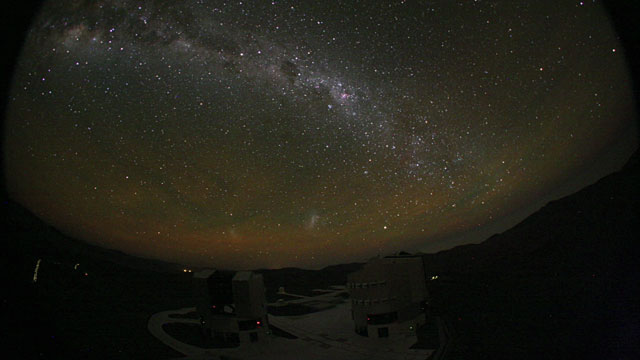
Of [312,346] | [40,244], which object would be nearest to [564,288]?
[312,346]

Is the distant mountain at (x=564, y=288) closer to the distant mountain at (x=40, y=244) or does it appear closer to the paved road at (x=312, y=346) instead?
the paved road at (x=312, y=346)

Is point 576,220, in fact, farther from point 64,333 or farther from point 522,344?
point 64,333

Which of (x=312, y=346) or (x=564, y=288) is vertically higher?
(x=564, y=288)

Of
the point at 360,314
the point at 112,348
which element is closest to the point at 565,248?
the point at 360,314

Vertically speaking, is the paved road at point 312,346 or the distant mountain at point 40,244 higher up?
the distant mountain at point 40,244

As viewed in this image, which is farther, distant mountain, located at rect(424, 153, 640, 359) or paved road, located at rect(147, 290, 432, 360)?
paved road, located at rect(147, 290, 432, 360)

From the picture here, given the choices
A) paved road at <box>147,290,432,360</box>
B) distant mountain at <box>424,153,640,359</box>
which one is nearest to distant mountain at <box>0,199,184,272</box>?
paved road at <box>147,290,432,360</box>

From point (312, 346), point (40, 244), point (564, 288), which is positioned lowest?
point (312, 346)

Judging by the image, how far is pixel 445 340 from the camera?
8.23 meters

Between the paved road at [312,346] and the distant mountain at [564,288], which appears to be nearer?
the distant mountain at [564,288]

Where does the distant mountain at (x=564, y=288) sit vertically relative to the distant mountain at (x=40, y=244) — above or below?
below

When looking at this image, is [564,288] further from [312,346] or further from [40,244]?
[40,244]

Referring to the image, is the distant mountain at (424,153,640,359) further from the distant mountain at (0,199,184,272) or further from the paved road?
the distant mountain at (0,199,184,272)

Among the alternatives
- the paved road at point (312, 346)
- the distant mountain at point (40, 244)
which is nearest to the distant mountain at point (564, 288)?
the paved road at point (312, 346)
